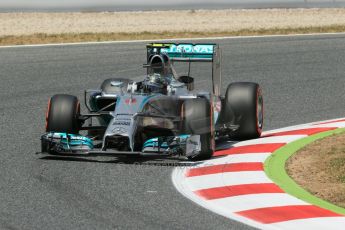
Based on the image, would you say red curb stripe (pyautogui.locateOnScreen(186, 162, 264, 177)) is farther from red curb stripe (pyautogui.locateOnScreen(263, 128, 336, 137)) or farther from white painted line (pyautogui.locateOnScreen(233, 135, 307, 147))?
red curb stripe (pyautogui.locateOnScreen(263, 128, 336, 137))

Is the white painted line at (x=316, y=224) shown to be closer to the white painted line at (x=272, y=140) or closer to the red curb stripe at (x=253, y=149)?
the red curb stripe at (x=253, y=149)

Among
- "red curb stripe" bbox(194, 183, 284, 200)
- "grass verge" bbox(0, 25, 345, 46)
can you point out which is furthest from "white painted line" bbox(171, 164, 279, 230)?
"grass verge" bbox(0, 25, 345, 46)

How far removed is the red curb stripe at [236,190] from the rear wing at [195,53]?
3.20 metres

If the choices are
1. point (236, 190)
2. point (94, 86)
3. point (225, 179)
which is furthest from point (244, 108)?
point (94, 86)

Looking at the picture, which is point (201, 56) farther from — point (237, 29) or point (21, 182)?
point (237, 29)

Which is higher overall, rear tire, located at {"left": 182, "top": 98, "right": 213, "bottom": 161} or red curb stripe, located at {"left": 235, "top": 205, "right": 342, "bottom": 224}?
rear tire, located at {"left": 182, "top": 98, "right": 213, "bottom": 161}

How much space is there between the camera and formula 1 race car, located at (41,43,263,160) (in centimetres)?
1030

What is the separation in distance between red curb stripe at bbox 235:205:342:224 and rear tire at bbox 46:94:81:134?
3201 millimetres

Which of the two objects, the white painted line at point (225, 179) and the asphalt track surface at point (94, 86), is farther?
the white painted line at point (225, 179)

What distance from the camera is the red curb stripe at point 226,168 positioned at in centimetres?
981

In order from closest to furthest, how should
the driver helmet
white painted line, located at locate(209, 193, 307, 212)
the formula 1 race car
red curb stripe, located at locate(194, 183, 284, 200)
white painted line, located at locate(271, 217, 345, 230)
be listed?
white painted line, located at locate(271, 217, 345, 230) < white painted line, located at locate(209, 193, 307, 212) < red curb stripe, located at locate(194, 183, 284, 200) < the formula 1 race car < the driver helmet

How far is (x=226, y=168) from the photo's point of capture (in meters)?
9.99

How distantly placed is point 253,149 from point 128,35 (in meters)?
13.1

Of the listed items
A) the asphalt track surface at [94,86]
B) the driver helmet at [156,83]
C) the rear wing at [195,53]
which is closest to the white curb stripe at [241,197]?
the asphalt track surface at [94,86]
